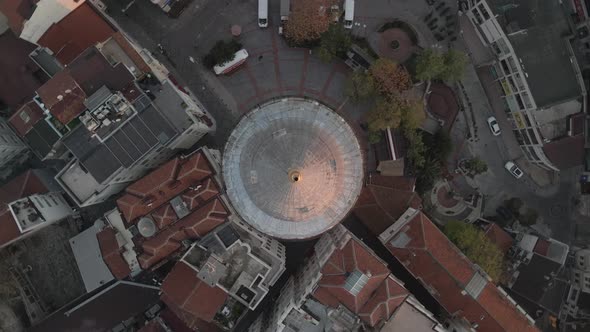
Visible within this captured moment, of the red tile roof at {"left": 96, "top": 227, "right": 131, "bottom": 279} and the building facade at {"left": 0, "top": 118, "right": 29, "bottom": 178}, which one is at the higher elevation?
the building facade at {"left": 0, "top": 118, "right": 29, "bottom": 178}

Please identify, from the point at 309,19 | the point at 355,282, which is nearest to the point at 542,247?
the point at 355,282

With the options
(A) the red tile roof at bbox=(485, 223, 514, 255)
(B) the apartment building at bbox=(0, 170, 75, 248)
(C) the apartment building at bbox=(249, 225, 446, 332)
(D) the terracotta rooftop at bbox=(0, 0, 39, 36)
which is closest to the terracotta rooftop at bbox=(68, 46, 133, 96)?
(D) the terracotta rooftop at bbox=(0, 0, 39, 36)

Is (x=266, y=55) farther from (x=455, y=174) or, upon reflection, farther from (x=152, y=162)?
(x=455, y=174)

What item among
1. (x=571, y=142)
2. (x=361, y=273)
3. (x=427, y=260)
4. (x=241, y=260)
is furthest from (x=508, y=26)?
(x=241, y=260)

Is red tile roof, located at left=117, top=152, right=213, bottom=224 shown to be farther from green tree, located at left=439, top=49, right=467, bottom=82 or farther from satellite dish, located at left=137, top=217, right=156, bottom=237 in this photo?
green tree, located at left=439, top=49, right=467, bottom=82

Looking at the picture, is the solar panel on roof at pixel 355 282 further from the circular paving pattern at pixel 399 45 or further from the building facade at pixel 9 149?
the building facade at pixel 9 149

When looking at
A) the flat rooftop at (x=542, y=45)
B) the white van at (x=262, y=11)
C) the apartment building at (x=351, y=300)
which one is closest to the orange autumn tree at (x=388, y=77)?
the flat rooftop at (x=542, y=45)
